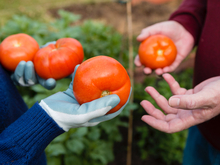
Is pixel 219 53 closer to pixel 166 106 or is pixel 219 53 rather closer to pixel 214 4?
pixel 214 4

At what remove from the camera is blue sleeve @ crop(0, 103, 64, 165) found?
97 cm

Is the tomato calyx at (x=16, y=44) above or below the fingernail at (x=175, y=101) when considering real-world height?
above

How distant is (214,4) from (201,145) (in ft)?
3.87

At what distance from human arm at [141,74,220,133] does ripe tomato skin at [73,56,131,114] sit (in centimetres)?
30

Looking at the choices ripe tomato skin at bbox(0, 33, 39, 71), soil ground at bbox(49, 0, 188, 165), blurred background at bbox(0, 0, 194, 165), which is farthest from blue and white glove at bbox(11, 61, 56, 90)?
soil ground at bbox(49, 0, 188, 165)

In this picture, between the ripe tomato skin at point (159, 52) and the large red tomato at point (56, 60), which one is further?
the ripe tomato skin at point (159, 52)

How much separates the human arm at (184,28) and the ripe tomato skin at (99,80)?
2.70ft

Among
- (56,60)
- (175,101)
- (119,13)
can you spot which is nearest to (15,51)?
(56,60)

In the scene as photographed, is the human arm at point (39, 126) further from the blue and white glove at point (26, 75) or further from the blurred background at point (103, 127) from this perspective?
the blurred background at point (103, 127)

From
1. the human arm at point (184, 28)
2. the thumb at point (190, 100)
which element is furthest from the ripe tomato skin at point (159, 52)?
the thumb at point (190, 100)

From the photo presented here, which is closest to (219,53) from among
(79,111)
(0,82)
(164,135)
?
(79,111)

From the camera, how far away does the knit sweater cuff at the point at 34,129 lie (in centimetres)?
101

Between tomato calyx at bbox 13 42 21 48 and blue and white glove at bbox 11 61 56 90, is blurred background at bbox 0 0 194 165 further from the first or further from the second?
tomato calyx at bbox 13 42 21 48

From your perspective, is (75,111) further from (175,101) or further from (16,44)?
(16,44)
